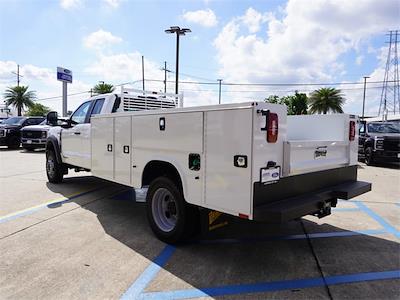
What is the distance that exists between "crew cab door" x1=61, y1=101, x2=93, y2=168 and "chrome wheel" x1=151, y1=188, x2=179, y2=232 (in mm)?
2454

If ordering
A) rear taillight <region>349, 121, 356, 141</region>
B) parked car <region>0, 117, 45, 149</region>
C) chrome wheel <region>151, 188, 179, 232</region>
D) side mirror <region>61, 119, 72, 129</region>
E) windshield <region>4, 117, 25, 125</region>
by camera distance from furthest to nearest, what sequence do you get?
1. windshield <region>4, 117, 25, 125</region>
2. parked car <region>0, 117, 45, 149</region>
3. side mirror <region>61, 119, 72, 129</region>
4. rear taillight <region>349, 121, 356, 141</region>
5. chrome wheel <region>151, 188, 179, 232</region>

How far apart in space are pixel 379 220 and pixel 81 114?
6.23 meters

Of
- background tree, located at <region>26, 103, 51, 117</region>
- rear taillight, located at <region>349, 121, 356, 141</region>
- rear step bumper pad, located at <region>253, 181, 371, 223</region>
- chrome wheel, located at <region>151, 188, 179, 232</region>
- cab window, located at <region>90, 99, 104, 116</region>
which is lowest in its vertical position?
chrome wheel, located at <region>151, 188, 179, 232</region>

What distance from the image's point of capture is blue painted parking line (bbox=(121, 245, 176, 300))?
3469 mm

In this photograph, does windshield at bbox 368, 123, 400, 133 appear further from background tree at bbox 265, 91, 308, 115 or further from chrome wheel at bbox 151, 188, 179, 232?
background tree at bbox 265, 91, 308, 115

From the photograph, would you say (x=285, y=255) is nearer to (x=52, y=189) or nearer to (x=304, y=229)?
(x=304, y=229)

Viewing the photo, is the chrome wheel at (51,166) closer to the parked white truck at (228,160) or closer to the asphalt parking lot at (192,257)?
the asphalt parking lot at (192,257)

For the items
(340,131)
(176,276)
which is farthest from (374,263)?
(176,276)

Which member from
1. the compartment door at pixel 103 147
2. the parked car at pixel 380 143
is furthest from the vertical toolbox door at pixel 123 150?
the parked car at pixel 380 143

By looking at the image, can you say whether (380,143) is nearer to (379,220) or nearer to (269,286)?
(379,220)

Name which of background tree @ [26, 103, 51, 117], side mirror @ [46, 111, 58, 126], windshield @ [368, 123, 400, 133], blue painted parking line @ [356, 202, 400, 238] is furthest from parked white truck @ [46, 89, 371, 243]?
background tree @ [26, 103, 51, 117]

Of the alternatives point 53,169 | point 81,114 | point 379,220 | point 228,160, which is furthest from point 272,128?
point 53,169

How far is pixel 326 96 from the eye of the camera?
4794cm

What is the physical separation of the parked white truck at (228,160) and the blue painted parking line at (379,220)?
1141 mm
